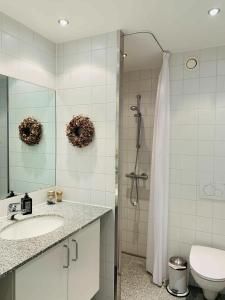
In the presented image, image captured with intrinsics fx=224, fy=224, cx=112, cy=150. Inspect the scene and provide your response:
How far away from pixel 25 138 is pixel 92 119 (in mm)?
622

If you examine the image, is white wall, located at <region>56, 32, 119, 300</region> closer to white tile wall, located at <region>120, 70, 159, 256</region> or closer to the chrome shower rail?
white tile wall, located at <region>120, 70, 159, 256</region>

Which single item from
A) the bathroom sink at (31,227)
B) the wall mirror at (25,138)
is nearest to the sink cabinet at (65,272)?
the bathroom sink at (31,227)

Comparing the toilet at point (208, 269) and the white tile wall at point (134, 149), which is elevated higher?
the white tile wall at point (134, 149)

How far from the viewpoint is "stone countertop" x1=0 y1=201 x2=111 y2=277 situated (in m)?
1.12

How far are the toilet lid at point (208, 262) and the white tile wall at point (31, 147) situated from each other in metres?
1.50

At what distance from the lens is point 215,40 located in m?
2.09

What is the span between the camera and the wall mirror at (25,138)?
1.81 meters

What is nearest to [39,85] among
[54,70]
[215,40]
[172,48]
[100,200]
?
[54,70]

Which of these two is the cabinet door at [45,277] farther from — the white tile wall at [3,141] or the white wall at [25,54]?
the white wall at [25,54]

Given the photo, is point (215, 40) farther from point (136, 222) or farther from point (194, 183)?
point (136, 222)

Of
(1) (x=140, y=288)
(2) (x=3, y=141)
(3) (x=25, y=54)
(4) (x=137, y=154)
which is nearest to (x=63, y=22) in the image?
(3) (x=25, y=54)

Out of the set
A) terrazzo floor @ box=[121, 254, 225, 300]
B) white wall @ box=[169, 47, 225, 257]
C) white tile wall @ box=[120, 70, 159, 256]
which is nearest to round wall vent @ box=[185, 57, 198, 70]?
white wall @ box=[169, 47, 225, 257]

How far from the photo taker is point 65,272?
147 centimetres

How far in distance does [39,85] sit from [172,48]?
1377 millimetres
